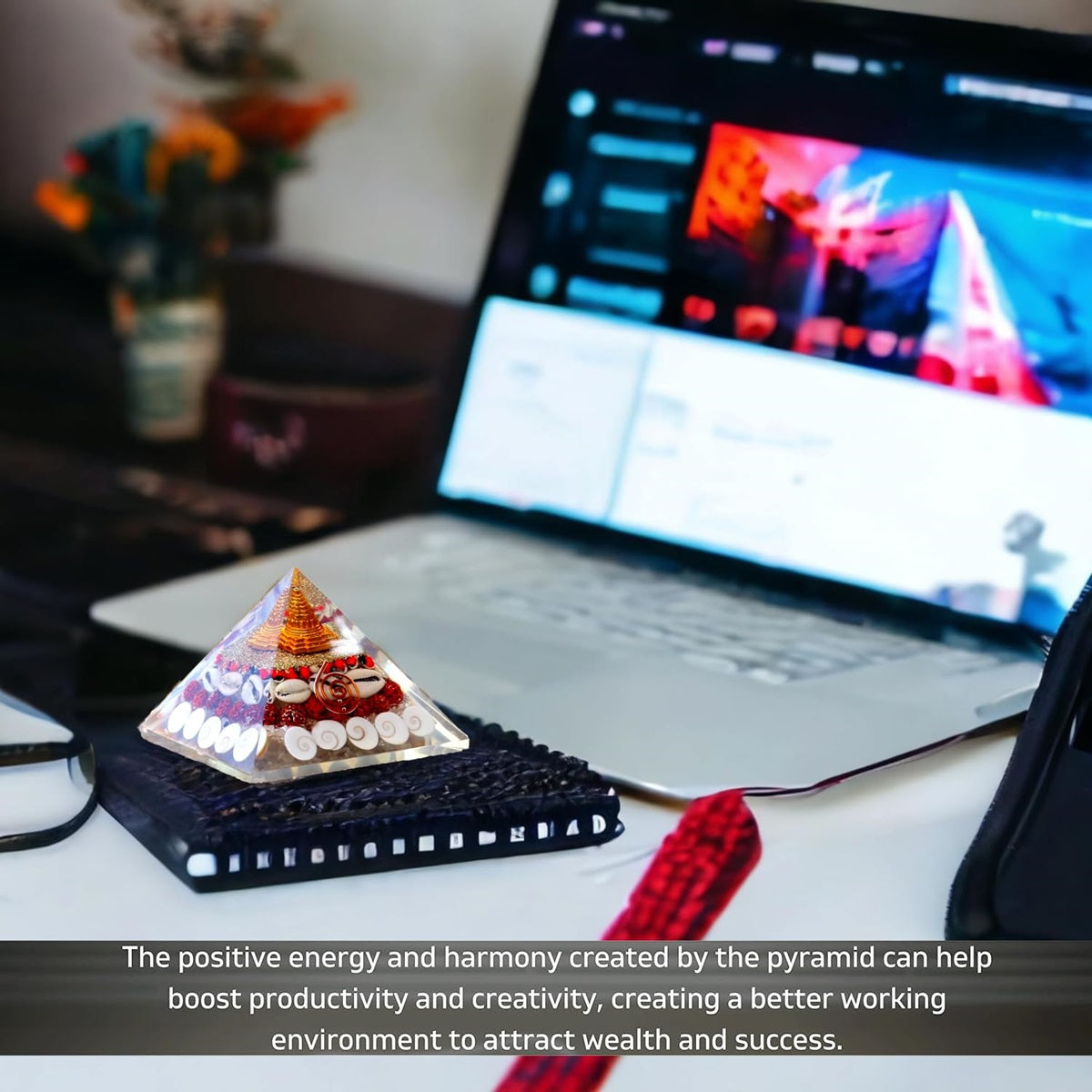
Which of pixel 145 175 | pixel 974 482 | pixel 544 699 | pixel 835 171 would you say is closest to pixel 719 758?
pixel 544 699

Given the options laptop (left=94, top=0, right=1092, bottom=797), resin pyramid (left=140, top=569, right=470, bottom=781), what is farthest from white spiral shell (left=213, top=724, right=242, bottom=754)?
laptop (left=94, top=0, right=1092, bottom=797)

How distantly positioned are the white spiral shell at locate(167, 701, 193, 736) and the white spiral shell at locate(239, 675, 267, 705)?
2 cm

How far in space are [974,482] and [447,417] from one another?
0.89ft

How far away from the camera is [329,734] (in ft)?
1.47

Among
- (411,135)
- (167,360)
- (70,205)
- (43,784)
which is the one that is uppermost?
Result: (411,135)

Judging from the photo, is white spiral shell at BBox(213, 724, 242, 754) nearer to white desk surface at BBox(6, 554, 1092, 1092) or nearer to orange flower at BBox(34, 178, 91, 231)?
white desk surface at BBox(6, 554, 1092, 1092)

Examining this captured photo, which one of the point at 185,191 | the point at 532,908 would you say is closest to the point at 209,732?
the point at 532,908

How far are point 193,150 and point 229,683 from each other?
73cm

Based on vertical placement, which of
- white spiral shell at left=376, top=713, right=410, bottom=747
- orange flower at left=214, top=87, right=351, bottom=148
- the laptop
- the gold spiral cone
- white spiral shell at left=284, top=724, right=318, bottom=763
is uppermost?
orange flower at left=214, top=87, right=351, bottom=148

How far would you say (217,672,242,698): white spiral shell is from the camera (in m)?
0.46

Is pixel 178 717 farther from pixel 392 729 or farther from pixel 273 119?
pixel 273 119

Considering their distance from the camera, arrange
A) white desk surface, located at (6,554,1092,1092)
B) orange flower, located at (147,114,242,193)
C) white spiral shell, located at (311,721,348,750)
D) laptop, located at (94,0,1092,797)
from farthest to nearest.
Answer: orange flower, located at (147,114,242,193), laptop, located at (94,0,1092,797), white spiral shell, located at (311,721,348,750), white desk surface, located at (6,554,1092,1092)

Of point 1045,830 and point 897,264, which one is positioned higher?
point 897,264

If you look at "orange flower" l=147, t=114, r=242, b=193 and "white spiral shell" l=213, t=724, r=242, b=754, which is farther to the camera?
"orange flower" l=147, t=114, r=242, b=193
